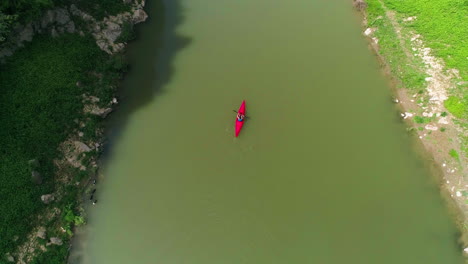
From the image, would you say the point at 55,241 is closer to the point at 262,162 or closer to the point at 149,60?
the point at 262,162

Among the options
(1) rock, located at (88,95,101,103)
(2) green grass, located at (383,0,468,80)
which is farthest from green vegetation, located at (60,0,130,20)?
(2) green grass, located at (383,0,468,80)

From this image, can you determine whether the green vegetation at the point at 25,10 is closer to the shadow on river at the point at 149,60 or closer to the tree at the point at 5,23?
the tree at the point at 5,23

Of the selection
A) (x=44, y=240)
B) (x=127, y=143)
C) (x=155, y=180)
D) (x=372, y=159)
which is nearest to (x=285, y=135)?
(x=372, y=159)

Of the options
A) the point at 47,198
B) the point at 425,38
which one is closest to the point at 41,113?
the point at 47,198

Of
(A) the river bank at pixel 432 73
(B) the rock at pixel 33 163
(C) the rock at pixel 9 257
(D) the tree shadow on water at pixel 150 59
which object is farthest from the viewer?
(D) the tree shadow on water at pixel 150 59

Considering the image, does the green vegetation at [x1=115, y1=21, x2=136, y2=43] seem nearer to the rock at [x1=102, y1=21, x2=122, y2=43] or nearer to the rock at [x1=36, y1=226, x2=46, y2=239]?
the rock at [x1=102, y1=21, x2=122, y2=43]

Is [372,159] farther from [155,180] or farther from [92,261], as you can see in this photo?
[92,261]

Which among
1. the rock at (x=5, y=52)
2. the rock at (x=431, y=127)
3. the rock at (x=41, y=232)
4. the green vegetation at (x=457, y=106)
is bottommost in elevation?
the rock at (x=41, y=232)

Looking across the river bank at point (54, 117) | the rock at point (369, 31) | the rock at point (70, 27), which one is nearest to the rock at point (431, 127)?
the rock at point (369, 31)
